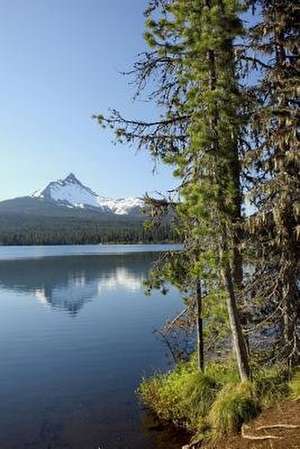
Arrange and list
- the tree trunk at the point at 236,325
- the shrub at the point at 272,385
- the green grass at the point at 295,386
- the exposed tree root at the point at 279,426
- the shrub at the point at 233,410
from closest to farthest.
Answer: the exposed tree root at the point at 279,426 < the shrub at the point at 233,410 < the green grass at the point at 295,386 < the shrub at the point at 272,385 < the tree trunk at the point at 236,325

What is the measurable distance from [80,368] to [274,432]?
1757 cm

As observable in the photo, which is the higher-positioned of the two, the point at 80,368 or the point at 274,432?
the point at 274,432

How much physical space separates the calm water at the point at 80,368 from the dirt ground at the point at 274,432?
4252mm

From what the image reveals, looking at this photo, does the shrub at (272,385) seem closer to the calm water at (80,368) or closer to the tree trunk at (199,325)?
the tree trunk at (199,325)

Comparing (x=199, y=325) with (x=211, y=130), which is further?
(x=199, y=325)

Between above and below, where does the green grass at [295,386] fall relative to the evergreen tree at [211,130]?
below

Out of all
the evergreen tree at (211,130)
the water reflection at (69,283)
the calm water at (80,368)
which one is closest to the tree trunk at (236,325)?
the evergreen tree at (211,130)

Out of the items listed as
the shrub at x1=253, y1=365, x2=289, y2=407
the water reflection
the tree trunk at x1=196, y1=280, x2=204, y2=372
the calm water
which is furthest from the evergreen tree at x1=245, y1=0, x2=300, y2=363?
the water reflection

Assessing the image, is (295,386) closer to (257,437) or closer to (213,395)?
(257,437)

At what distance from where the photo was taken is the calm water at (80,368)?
19641 mm

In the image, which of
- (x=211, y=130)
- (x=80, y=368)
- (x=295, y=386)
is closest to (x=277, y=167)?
(x=211, y=130)

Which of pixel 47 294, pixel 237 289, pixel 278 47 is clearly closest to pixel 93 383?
pixel 237 289

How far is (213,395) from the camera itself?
59.9 ft

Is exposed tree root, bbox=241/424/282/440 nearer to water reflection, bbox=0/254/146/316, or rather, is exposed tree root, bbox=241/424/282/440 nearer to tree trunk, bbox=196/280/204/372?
tree trunk, bbox=196/280/204/372
